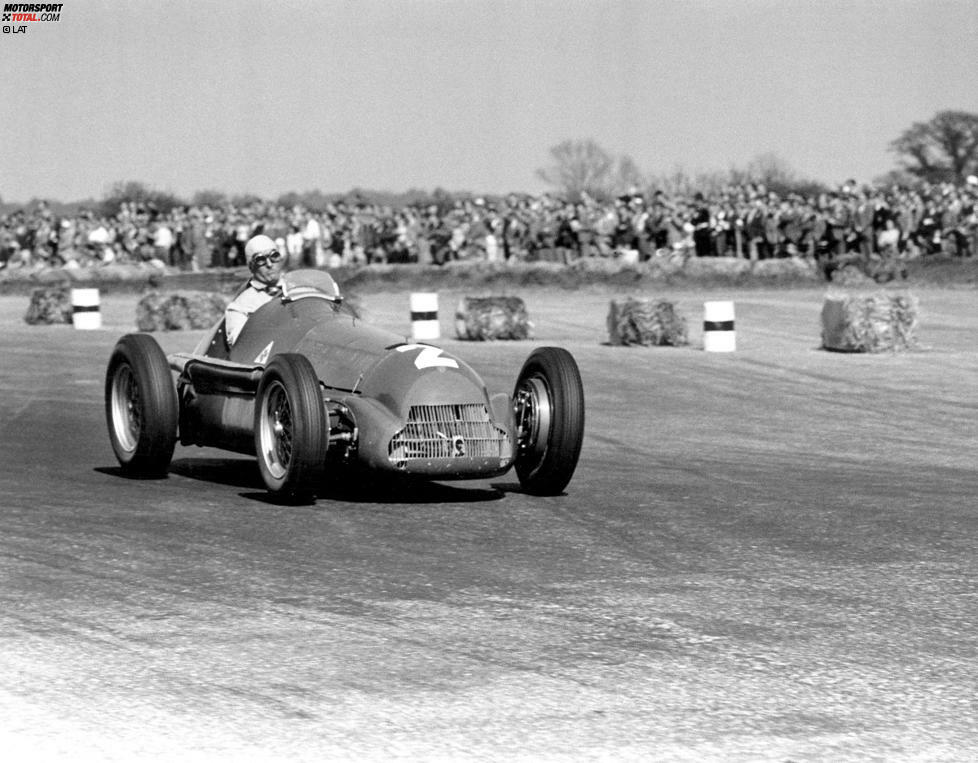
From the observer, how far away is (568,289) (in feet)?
120

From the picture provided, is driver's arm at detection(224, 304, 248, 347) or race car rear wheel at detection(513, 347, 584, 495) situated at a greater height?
driver's arm at detection(224, 304, 248, 347)

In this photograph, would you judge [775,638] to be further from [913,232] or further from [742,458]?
[913,232]

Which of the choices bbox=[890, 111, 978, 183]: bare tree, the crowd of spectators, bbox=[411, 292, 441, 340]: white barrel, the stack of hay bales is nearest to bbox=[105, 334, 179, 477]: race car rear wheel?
bbox=[411, 292, 441, 340]: white barrel

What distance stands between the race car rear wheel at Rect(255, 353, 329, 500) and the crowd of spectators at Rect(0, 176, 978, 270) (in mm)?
28000

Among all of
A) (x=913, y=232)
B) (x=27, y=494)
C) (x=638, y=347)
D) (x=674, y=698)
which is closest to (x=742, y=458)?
(x=27, y=494)

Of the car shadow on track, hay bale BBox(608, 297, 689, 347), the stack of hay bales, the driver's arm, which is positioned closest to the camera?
the car shadow on track

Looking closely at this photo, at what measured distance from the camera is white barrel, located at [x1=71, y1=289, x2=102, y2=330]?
89.6 ft

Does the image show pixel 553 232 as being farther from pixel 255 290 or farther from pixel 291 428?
pixel 291 428

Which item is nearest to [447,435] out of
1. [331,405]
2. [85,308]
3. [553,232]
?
[331,405]

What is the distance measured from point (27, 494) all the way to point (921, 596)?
16.5 feet

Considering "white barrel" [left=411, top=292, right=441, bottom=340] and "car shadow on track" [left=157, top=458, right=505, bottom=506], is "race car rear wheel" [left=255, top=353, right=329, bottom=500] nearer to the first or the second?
"car shadow on track" [left=157, top=458, right=505, bottom=506]

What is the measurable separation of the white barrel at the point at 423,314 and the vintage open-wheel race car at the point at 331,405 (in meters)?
12.4

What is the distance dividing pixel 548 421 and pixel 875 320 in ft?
41.4

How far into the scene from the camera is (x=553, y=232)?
4166cm
